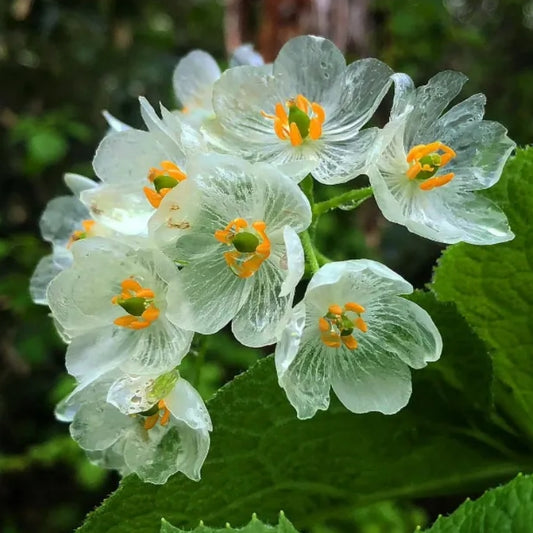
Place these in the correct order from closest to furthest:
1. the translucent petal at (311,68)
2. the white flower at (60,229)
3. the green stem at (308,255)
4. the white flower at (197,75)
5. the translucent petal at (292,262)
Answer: the translucent petal at (292,262) → the green stem at (308,255) → the translucent petal at (311,68) → the white flower at (60,229) → the white flower at (197,75)

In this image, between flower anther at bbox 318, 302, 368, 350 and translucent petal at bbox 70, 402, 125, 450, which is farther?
translucent petal at bbox 70, 402, 125, 450

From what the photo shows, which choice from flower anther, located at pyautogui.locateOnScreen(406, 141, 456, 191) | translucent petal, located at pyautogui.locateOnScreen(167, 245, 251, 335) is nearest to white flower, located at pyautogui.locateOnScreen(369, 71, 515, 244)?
flower anther, located at pyautogui.locateOnScreen(406, 141, 456, 191)

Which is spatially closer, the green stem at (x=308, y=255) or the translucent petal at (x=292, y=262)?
the translucent petal at (x=292, y=262)

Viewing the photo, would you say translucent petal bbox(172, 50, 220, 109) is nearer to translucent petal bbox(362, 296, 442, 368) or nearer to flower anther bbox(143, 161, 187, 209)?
flower anther bbox(143, 161, 187, 209)

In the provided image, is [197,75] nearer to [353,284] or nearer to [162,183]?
[162,183]

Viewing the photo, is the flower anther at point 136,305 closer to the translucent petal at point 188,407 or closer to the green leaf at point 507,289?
the translucent petal at point 188,407

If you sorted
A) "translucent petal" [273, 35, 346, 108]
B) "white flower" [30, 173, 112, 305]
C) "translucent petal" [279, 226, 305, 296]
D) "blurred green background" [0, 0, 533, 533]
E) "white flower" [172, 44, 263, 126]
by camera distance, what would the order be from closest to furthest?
"translucent petal" [279, 226, 305, 296]
"translucent petal" [273, 35, 346, 108]
"white flower" [30, 173, 112, 305]
"white flower" [172, 44, 263, 126]
"blurred green background" [0, 0, 533, 533]

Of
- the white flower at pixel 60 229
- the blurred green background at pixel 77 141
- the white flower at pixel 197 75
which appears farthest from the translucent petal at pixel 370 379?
the blurred green background at pixel 77 141
